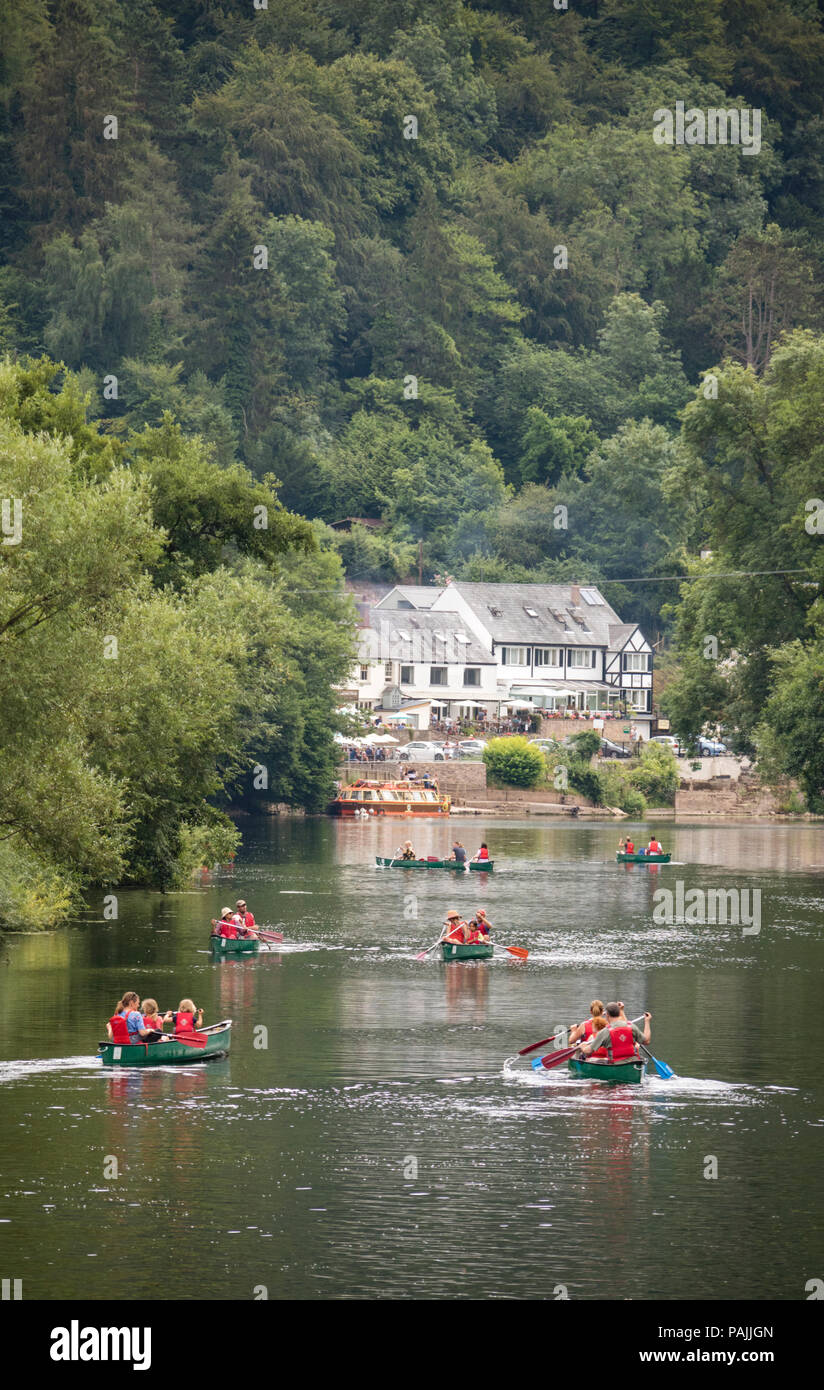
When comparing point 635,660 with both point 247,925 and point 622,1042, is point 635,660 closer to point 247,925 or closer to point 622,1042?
point 247,925

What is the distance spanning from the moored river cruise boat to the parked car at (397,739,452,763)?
21.9ft

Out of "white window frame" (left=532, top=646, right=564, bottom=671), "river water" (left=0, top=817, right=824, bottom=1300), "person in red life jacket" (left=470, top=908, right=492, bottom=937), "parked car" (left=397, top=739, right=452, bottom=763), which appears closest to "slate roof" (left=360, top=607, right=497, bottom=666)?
"white window frame" (left=532, top=646, right=564, bottom=671)

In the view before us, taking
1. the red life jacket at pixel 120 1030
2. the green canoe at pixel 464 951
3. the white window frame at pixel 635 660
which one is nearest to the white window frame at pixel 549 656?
the white window frame at pixel 635 660

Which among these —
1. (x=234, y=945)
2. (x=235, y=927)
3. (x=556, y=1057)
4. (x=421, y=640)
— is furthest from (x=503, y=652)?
(x=556, y=1057)

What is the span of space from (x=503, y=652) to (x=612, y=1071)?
129 metres

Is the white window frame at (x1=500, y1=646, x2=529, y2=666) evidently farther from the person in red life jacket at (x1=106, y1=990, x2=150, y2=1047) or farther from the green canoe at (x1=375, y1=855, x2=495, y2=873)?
the person in red life jacket at (x1=106, y1=990, x2=150, y2=1047)

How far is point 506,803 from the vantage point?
13312 cm

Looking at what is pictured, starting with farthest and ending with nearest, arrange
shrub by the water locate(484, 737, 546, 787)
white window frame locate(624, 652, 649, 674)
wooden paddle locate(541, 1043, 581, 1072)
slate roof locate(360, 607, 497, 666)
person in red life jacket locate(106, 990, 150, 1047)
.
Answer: white window frame locate(624, 652, 649, 674) → slate roof locate(360, 607, 497, 666) → shrub by the water locate(484, 737, 546, 787) → wooden paddle locate(541, 1043, 581, 1072) → person in red life jacket locate(106, 990, 150, 1047)

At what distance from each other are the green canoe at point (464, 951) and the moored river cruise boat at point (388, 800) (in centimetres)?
7017

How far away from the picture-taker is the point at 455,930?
55.4m

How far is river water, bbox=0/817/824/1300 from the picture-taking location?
25656mm

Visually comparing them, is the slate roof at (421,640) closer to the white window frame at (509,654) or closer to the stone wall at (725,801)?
the white window frame at (509,654)

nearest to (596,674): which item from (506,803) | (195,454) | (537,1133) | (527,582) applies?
(527,582)

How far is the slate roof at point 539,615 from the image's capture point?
16625 cm
